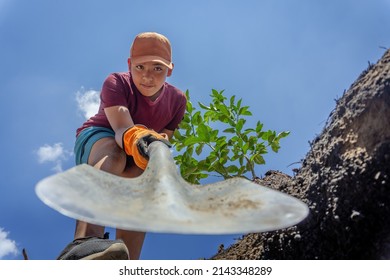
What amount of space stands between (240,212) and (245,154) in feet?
4.85

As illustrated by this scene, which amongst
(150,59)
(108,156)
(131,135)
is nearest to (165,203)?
(131,135)

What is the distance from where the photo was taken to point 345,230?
1448mm

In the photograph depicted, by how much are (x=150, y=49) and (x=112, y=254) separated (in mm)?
843

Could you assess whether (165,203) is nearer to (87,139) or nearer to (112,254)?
(112,254)

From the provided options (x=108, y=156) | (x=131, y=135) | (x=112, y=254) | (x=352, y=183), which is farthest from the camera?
(x=108, y=156)

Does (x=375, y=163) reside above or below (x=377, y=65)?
below

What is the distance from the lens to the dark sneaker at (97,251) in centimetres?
160

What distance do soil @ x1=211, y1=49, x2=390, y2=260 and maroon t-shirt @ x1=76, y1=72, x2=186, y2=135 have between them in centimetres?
79

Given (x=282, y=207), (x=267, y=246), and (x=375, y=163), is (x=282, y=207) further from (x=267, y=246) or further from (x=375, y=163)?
(x=267, y=246)

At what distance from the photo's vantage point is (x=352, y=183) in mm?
1435

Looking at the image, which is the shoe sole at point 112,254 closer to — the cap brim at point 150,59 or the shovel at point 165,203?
the shovel at point 165,203

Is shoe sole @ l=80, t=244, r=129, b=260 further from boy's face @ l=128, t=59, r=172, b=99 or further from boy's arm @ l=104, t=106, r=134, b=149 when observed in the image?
boy's face @ l=128, t=59, r=172, b=99

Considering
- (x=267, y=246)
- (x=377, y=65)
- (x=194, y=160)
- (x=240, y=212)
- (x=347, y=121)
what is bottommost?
(x=240, y=212)

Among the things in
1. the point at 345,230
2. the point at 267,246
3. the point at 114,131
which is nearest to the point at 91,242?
the point at 114,131
